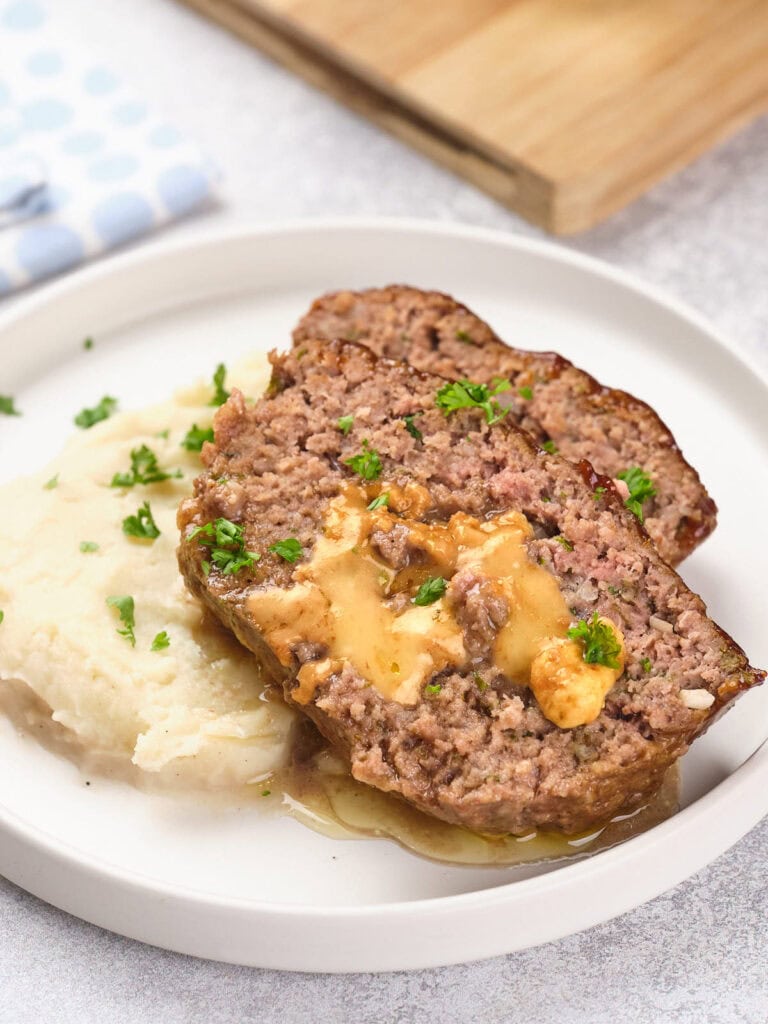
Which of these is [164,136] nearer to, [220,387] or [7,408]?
[7,408]

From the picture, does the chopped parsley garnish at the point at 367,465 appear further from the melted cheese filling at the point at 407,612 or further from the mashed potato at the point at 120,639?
the mashed potato at the point at 120,639

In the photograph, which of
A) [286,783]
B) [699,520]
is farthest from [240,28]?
[286,783]

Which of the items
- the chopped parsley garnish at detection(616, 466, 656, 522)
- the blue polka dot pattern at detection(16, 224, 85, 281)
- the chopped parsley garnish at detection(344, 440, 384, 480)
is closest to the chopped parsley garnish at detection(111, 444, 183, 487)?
the chopped parsley garnish at detection(344, 440, 384, 480)

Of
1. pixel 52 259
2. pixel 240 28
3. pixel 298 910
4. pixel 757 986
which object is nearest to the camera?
pixel 298 910

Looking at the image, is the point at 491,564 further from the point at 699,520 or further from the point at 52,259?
A: the point at 52,259

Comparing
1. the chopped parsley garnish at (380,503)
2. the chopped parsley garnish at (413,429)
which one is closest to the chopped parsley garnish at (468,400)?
the chopped parsley garnish at (413,429)

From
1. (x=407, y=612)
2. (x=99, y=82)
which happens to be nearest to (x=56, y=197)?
(x=99, y=82)
